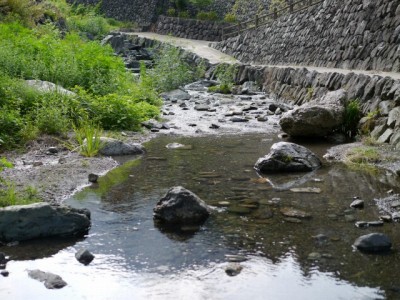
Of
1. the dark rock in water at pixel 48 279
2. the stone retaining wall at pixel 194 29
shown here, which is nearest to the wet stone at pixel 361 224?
the dark rock in water at pixel 48 279

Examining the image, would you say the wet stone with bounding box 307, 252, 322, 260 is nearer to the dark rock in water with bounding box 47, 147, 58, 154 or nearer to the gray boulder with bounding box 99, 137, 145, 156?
the gray boulder with bounding box 99, 137, 145, 156

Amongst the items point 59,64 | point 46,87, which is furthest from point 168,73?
point 46,87

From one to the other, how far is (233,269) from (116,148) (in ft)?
17.0

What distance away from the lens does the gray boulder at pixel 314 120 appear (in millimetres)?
11023

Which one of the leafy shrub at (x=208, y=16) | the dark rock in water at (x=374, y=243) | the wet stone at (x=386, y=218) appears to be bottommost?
the leafy shrub at (x=208, y=16)

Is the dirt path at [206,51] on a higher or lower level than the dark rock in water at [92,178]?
lower

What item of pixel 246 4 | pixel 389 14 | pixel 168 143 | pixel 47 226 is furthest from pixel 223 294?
pixel 246 4

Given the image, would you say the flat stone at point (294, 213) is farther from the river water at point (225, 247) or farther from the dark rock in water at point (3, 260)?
the dark rock in water at point (3, 260)

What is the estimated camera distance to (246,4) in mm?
36906

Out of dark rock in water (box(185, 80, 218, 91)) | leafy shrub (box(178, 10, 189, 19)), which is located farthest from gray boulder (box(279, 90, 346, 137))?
leafy shrub (box(178, 10, 189, 19))

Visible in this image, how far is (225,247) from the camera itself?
525 cm

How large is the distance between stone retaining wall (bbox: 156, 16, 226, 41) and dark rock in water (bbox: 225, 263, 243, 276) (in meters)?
32.0

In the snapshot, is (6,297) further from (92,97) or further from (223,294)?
(92,97)

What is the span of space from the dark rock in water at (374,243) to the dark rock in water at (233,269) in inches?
47.4
